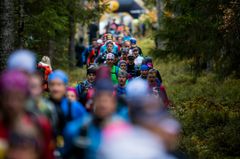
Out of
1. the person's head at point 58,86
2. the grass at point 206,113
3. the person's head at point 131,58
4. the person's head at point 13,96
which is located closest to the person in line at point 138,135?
the person's head at point 13,96

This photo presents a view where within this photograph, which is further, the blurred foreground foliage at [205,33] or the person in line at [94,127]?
the blurred foreground foliage at [205,33]

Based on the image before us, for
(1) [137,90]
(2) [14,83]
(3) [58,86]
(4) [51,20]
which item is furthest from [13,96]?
(4) [51,20]

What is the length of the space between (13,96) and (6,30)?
7.45m

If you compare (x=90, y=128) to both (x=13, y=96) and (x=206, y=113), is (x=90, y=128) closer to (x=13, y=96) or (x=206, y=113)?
(x=13, y=96)

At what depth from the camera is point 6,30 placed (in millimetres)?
12602

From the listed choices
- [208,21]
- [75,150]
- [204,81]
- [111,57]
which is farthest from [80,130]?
[204,81]

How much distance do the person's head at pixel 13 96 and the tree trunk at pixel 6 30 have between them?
714 centimetres

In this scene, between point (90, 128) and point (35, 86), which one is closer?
point (90, 128)

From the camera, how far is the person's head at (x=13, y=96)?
17.6 feet

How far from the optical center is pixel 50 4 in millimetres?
21781

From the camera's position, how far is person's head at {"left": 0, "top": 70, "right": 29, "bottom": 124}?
5.35m

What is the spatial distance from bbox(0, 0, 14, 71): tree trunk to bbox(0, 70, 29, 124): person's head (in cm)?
714

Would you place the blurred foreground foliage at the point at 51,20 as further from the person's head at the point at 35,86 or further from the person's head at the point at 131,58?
the person's head at the point at 35,86

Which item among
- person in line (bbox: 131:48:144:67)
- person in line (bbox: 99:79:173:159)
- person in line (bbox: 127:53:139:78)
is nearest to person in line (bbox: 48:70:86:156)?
person in line (bbox: 99:79:173:159)
